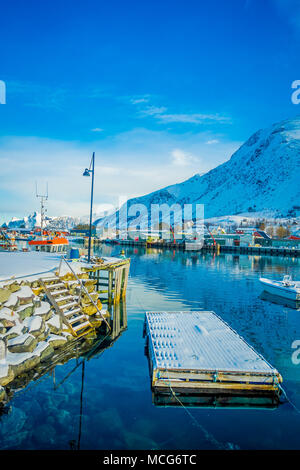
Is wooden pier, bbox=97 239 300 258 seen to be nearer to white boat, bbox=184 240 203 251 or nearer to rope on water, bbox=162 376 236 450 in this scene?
white boat, bbox=184 240 203 251

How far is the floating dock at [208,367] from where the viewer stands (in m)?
11.0

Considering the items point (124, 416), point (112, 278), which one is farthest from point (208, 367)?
point (112, 278)

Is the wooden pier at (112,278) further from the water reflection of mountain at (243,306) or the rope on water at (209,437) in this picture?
the rope on water at (209,437)

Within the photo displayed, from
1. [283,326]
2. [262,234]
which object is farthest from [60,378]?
[262,234]

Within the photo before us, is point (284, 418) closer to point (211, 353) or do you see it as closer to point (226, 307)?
point (211, 353)

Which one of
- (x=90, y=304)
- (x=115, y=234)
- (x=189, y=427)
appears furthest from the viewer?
(x=115, y=234)

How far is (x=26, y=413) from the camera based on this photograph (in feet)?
31.8

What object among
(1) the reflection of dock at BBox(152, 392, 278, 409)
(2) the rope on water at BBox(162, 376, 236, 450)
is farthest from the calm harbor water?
(1) the reflection of dock at BBox(152, 392, 278, 409)

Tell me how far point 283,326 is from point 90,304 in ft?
42.0

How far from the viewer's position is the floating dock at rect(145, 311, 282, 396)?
36.2 ft

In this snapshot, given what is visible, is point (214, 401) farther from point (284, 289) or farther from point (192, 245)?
point (192, 245)

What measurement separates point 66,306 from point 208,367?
27.3 ft

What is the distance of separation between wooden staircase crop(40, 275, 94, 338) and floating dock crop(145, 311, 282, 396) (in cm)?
402

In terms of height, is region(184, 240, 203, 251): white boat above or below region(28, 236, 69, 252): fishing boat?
below
